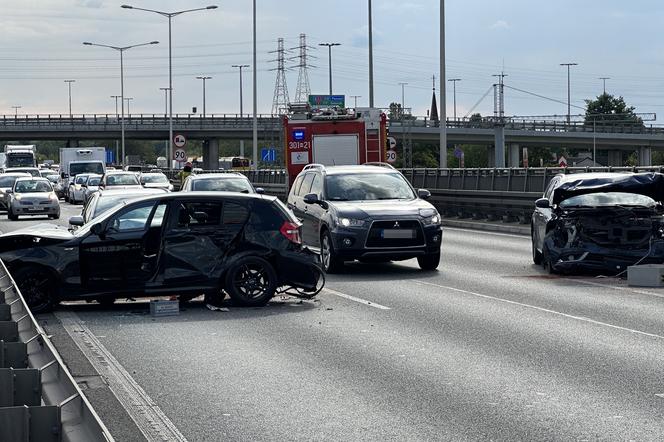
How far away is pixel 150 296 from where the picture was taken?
15023 mm

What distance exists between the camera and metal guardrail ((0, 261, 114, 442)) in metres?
5.19

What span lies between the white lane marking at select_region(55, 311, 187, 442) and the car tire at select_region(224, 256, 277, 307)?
7.40 ft

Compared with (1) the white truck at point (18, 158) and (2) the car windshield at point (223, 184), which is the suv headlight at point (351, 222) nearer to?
(2) the car windshield at point (223, 184)

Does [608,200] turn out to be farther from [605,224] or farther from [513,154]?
[513,154]

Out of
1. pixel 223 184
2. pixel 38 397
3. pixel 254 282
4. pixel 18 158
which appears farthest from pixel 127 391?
pixel 18 158

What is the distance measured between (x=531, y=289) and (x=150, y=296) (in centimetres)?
522

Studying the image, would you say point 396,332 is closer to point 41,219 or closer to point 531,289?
point 531,289

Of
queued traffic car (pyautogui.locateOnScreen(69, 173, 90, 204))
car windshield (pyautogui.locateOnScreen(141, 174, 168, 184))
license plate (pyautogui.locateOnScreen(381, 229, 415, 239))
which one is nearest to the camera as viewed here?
license plate (pyautogui.locateOnScreen(381, 229, 415, 239))

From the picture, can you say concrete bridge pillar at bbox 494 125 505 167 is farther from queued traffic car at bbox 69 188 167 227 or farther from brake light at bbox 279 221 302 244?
brake light at bbox 279 221 302 244

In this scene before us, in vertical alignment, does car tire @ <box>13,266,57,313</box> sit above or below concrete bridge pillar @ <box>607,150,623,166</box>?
below

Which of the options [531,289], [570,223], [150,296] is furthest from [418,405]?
[570,223]

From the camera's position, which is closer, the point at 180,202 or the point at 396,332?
the point at 396,332

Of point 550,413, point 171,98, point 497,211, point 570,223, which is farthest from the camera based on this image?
point 171,98


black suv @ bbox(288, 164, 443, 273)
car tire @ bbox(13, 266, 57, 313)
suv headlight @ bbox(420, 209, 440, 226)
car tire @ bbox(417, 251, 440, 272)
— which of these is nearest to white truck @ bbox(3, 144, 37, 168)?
black suv @ bbox(288, 164, 443, 273)
